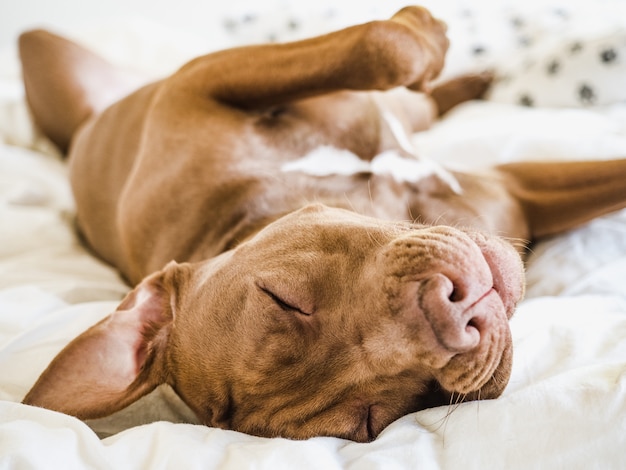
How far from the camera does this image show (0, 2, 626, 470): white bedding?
1.09 metres

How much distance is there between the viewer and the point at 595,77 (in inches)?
115

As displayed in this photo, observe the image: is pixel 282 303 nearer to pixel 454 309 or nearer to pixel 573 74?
pixel 454 309

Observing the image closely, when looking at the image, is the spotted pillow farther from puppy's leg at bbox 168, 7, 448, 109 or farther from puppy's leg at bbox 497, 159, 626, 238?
puppy's leg at bbox 168, 7, 448, 109

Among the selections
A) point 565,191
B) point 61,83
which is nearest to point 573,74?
point 565,191

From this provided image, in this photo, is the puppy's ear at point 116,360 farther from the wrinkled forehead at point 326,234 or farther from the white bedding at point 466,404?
the wrinkled forehead at point 326,234

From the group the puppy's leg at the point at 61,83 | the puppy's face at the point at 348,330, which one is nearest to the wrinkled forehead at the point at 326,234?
the puppy's face at the point at 348,330

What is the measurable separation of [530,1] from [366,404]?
11.0ft

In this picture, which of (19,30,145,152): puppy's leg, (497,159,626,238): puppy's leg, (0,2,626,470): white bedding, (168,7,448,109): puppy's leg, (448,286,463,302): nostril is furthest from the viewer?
(19,30,145,152): puppy's leg

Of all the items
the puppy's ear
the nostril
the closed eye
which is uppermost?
the nostril

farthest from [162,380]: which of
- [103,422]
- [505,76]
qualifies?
[505,76]

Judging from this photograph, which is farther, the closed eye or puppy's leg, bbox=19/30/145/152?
puppy's leg, bbox=19/30/145/152

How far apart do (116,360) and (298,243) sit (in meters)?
0.55

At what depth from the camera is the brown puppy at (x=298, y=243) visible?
1.31 m

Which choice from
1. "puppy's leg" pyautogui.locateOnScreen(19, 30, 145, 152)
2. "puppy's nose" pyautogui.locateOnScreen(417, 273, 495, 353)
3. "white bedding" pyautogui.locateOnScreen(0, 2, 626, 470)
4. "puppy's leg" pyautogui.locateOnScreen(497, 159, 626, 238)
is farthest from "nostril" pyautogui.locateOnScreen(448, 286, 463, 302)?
"puppy's leg" pyautogui.locateOnScreen(19, 30, 145, 152)
